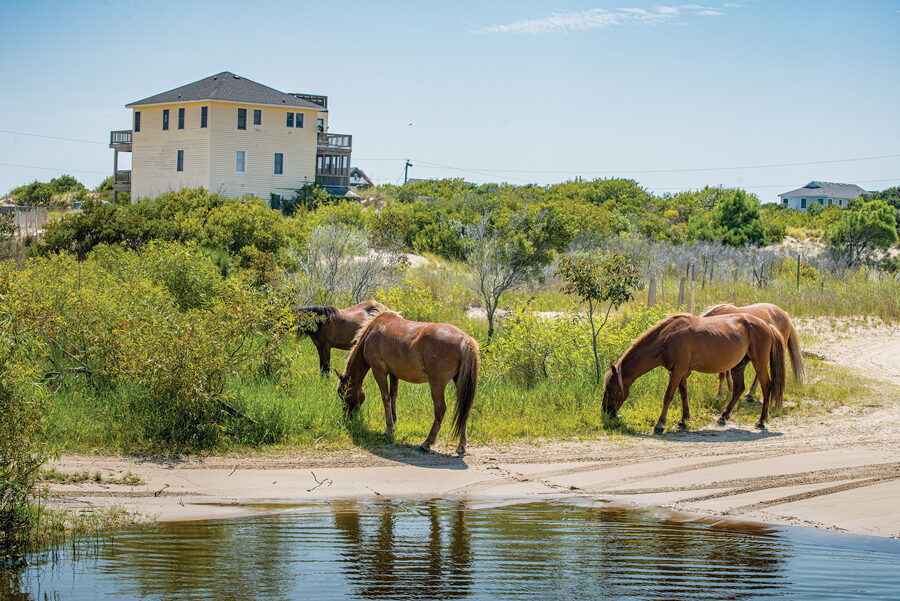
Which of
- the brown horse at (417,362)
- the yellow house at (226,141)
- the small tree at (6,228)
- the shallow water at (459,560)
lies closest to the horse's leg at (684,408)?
the brown horse at (417,362)

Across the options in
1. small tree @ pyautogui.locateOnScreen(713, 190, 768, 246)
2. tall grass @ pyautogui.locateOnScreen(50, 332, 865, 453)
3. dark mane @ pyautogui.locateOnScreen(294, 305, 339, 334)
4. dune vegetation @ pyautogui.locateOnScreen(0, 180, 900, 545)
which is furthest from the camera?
small tree @ pyautogui.locateOnScreen(713, 190, 768, 246)

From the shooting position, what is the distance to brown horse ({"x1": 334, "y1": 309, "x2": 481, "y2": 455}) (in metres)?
10.7

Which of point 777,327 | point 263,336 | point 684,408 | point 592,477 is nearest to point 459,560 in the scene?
point 592,477

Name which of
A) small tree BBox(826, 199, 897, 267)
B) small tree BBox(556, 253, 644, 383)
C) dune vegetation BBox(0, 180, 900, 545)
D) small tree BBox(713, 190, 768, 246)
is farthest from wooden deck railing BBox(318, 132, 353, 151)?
small tree BBox(556, 253, 644, 383)

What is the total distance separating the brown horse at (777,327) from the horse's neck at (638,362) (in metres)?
2.17

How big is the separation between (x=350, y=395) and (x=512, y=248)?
1275 centimetres

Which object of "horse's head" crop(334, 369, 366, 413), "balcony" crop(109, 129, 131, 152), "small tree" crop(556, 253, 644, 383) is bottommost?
"horse's head" crop(334, 369, 366, 413)

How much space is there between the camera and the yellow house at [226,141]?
159 feet

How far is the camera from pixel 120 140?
55.2 m

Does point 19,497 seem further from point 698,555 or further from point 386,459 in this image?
point 698,555

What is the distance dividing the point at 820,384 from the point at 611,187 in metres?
46.0

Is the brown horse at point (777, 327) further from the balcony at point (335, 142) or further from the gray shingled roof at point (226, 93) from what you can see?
the balcony at point (335, 142)

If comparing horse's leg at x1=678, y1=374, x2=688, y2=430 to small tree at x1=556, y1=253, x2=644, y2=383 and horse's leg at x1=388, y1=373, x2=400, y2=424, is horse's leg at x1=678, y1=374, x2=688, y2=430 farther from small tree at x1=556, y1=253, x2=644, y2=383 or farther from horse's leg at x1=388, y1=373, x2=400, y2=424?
horse's leg at x1=388, y1=373, x2=400, y2=424

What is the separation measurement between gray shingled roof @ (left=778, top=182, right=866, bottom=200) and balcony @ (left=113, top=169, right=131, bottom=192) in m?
75.7
